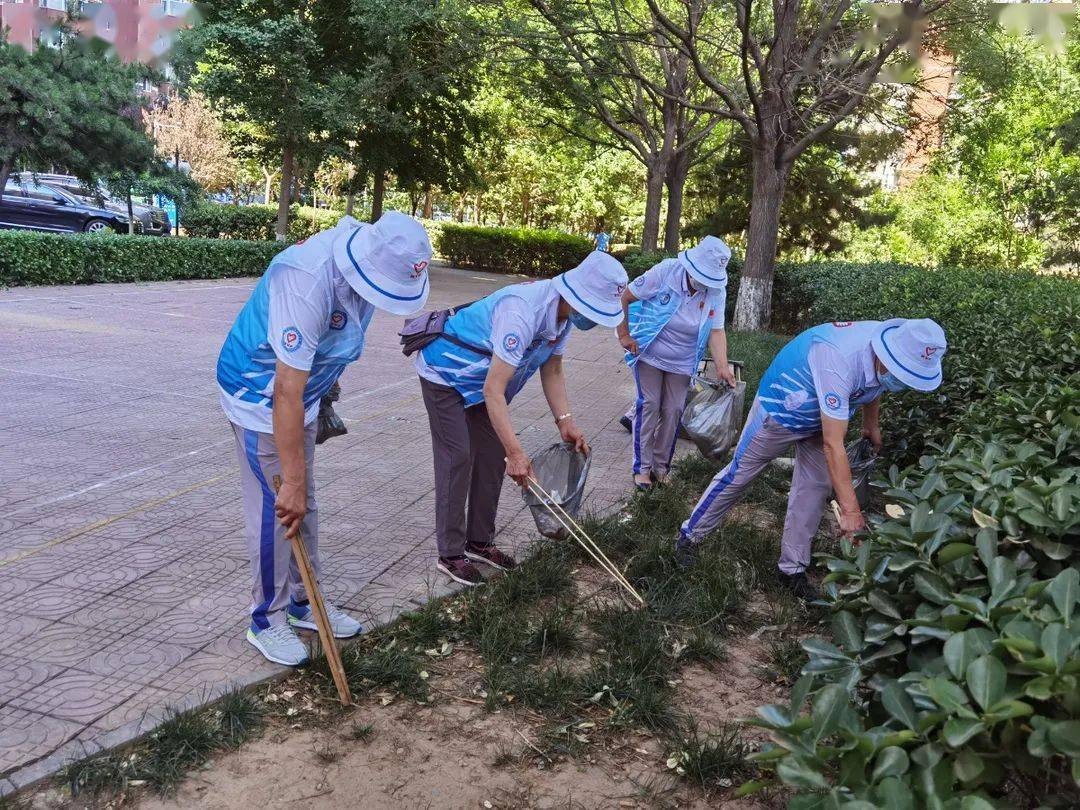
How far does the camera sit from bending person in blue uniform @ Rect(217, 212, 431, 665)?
3.28 metres

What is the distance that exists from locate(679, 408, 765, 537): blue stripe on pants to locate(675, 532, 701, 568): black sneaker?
1.4 inches

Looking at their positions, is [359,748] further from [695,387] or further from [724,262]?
[695,387]

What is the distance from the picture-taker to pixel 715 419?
631cm

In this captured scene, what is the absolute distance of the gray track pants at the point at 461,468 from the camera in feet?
15.0

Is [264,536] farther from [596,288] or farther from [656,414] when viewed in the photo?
[656,414]

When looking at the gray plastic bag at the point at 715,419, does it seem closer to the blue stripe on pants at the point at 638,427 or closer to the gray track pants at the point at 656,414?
the gray track pants at the point at 656,414

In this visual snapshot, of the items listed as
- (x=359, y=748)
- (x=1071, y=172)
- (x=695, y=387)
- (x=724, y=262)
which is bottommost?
(x=359, y=748)

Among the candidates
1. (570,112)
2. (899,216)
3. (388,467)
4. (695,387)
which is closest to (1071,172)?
(899,216)

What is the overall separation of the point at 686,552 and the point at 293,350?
2.54m

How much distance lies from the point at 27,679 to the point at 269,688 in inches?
32.9

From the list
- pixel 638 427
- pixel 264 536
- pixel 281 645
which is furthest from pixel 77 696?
pixel 638 427

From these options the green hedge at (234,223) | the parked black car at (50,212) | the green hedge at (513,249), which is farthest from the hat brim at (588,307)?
the green hedge at (513,249)

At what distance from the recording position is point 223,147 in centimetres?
3772

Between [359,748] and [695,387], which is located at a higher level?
[695,387]
